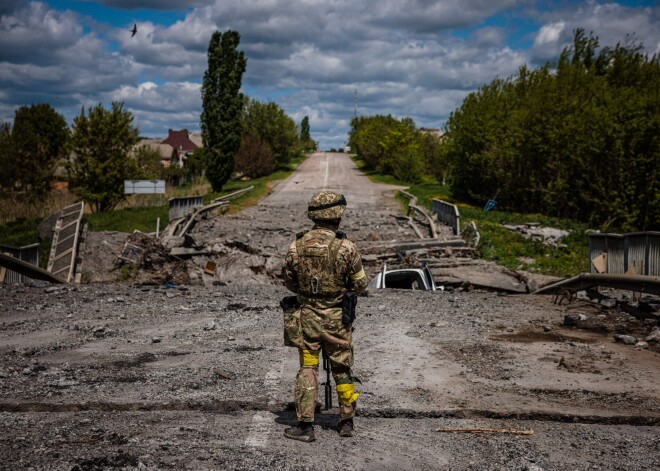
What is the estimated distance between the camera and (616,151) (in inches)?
903

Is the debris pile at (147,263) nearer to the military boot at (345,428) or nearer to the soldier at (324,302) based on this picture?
the soldier at (324,302)

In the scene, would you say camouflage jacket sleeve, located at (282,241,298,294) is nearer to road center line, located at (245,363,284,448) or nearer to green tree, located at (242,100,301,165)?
road center line, located at (245,363,284,448)

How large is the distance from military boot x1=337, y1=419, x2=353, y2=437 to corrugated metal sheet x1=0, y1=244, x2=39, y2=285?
9563 mm

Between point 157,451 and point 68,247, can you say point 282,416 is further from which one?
point 68,247

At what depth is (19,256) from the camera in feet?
45.2

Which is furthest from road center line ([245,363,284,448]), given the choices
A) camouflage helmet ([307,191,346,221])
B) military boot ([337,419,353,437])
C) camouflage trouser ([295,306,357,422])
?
camouflage helmet ([307,191,346,221])

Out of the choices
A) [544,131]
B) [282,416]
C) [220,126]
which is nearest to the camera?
[282,416]

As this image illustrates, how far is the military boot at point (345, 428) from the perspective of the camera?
4680mm

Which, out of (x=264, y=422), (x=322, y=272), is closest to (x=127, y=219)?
(x=264, y=422)

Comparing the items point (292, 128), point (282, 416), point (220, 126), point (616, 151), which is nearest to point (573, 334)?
point (282, 416)

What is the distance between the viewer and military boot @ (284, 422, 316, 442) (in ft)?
14.9

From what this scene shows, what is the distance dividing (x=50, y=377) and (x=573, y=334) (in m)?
6.58

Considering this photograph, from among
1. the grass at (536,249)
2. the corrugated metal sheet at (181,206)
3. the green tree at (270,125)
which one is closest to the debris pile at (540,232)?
the grass at (536,249)

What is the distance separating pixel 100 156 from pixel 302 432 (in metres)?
28.5
